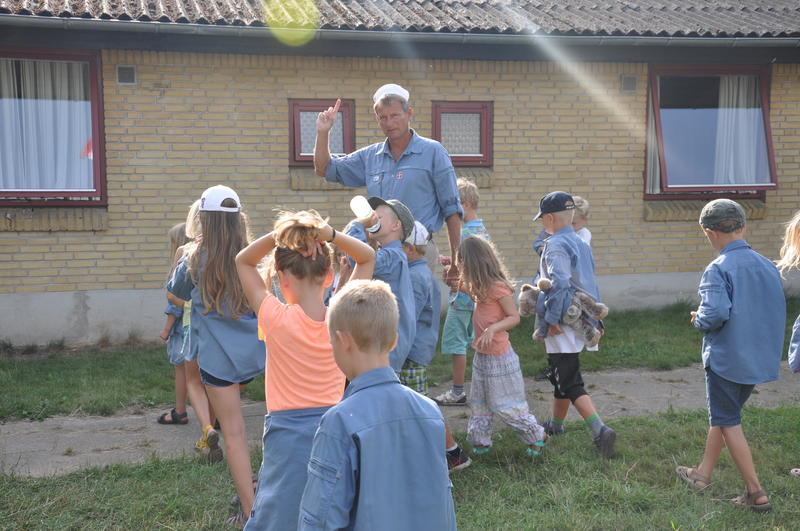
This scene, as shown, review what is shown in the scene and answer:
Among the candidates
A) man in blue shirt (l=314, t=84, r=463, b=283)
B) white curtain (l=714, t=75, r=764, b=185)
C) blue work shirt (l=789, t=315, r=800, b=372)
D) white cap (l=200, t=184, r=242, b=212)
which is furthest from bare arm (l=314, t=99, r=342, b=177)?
white curtain (l=714, t=75, r=764, b=185)

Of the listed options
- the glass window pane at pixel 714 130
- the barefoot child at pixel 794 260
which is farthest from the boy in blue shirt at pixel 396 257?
the glass window pane at pixel 714 130

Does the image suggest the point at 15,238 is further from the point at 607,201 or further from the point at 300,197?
the point at 607,201

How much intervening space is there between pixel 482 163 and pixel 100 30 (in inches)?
182

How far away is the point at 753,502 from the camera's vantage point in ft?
13.5

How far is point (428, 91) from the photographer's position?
945cm


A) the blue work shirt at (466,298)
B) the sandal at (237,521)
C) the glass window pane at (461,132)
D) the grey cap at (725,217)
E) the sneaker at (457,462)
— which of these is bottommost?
the sandal at (237,521)

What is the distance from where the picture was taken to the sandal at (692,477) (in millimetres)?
4375

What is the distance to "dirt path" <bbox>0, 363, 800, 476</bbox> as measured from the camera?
5.07m

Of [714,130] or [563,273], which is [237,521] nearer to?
[563,273]

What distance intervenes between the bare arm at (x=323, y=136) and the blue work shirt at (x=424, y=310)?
104cm

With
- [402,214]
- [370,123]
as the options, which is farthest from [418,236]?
[370,123]

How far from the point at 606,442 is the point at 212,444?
244 centimetres

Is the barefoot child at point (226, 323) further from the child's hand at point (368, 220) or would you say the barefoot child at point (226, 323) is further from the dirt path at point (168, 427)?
the dirt path at point (168, 427)

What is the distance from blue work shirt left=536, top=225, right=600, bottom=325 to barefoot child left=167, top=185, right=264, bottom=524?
1905 mm
